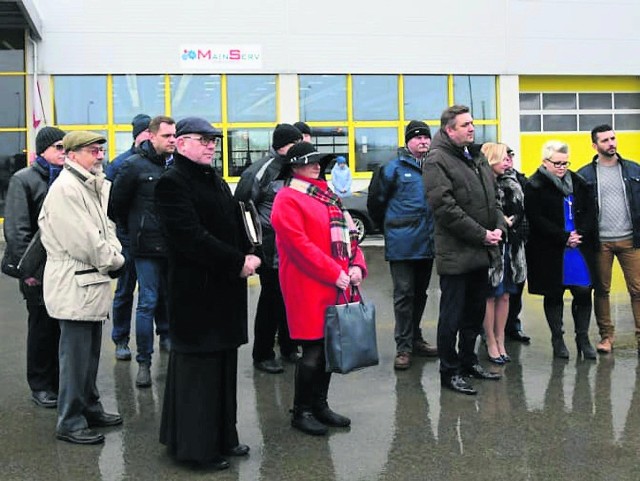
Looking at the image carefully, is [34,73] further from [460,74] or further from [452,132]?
[452,132]

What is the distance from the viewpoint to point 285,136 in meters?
6.25

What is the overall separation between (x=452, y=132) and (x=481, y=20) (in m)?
17.4

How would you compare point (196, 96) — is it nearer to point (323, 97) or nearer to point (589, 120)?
point (323, 97)

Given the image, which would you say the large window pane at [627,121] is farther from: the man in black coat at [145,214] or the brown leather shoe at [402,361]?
the man in black coat at [145,214]

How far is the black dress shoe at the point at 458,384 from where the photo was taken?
5699 mm

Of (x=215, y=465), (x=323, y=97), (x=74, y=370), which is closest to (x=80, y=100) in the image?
(x=323, y=97)

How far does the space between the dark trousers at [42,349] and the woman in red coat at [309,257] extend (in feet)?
6.16

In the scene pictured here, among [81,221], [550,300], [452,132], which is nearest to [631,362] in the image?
[550,300]

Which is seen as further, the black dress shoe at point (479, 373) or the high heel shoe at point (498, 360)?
the high heel shoe at point (498, 360)

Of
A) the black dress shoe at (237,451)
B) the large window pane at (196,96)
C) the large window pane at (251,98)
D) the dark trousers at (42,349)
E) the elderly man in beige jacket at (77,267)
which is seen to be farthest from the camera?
the large window pane at (251,98)

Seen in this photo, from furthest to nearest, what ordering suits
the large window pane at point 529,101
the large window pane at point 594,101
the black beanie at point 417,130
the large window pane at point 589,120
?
1. the large window pane at point 589,120
2. the large window pane at point 594,101
3. the large window pane at point 529,101
4. the black beanie at point 417,130

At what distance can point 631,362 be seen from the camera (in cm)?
653

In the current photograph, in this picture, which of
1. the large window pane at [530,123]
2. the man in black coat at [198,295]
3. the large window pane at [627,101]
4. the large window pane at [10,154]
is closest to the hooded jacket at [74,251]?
the man in black coat at [198,295]

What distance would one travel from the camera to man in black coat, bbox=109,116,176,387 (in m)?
6.19
